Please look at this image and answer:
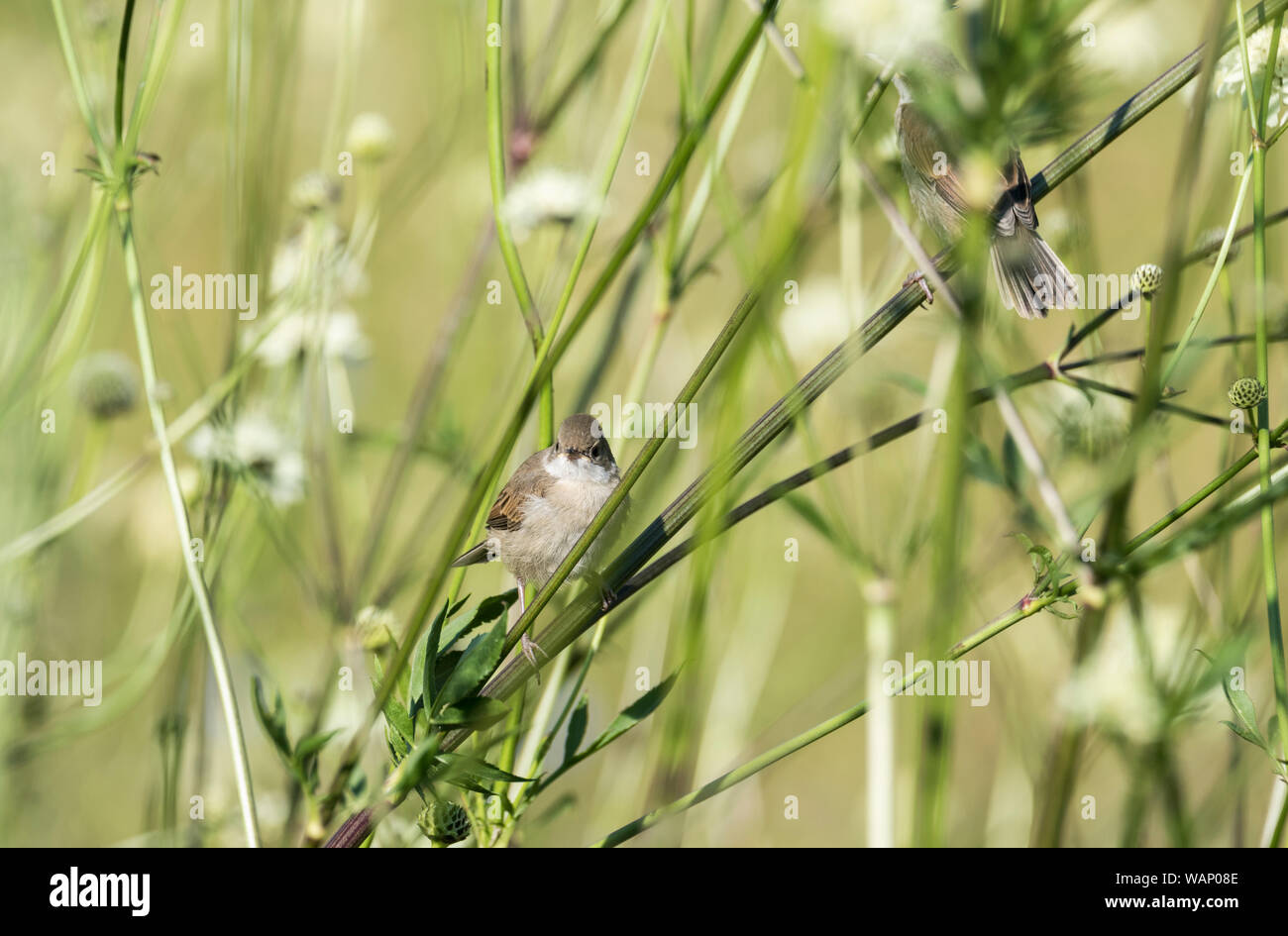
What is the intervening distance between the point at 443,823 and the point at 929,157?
2362 millimetres

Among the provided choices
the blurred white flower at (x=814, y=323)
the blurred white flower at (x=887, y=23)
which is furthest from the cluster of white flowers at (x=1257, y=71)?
the blurred white flower at (x=814, y=323)

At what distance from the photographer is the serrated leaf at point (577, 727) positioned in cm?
175

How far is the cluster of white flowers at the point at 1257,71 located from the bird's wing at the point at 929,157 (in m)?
0.78

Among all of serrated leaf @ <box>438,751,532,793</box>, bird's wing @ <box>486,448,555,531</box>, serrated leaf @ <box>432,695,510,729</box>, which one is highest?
bird's wing @ <box>486,448,555,531</box>

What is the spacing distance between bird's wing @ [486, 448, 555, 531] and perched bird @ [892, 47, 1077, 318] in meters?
1.25

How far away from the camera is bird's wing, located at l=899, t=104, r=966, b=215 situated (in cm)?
287

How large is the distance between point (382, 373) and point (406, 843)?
16.3 feet

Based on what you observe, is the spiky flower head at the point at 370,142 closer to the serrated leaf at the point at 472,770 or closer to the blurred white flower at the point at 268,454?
the blurred white flower at the point at 268,454

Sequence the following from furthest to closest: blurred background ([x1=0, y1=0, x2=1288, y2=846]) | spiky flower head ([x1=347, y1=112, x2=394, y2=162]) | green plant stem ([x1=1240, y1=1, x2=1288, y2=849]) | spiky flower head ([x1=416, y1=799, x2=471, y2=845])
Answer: spiky flower head ([x1=347, y1=112, x2=394, y2=162])
blurred background ([x1=0, y1=0, x2=1288, y2=846])
spiky flower head ([x1=416, y1=799, x2=471, y2=845])
green plant stem ([x1=1240, y1=1, x2=1288, y2=849])

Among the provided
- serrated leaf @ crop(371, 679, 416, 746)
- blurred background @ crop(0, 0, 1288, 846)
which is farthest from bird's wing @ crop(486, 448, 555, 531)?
serrated leaf @ crop(371, 679, 416, 746)

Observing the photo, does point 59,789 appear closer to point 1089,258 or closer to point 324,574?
point 324,574

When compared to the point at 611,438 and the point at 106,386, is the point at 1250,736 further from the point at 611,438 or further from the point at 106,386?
the point at 106,386

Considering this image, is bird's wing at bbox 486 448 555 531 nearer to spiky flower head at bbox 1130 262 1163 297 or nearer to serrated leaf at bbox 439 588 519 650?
serrated leaf at bbox 439 588 519 650

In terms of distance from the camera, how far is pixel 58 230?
9.61 ft
